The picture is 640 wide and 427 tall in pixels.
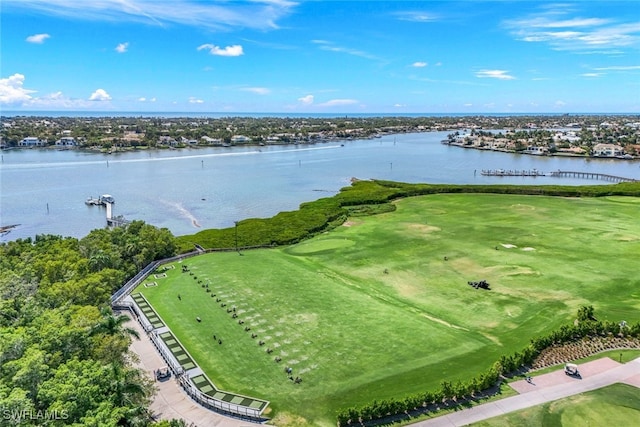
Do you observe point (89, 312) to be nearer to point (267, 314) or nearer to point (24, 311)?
point (24, 311)

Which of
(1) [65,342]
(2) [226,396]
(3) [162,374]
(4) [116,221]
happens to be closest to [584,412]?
(2) [226,396]

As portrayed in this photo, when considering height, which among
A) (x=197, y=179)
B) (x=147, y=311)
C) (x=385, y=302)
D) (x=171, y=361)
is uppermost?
(x=197, y=179)

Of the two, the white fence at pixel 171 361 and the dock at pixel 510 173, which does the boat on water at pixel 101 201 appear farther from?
the dock at pixel 510 173

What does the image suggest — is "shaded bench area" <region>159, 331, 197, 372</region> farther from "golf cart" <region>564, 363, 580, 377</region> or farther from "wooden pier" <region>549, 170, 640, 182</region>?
"wooden pier" <region>549, 170, 640, 182</region>

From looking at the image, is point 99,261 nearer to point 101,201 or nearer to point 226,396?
point 226,396

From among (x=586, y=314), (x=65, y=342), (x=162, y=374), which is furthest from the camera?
(x=586, y=314)

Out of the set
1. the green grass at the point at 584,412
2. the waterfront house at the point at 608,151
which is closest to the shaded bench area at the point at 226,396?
the green grass at the point at 584,412
